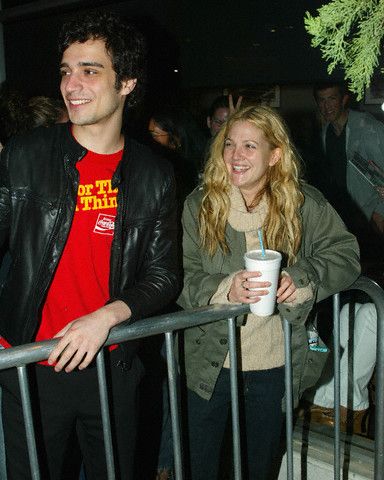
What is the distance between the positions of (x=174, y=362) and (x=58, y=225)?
696 mm

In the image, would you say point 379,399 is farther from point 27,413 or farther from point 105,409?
point 27,413

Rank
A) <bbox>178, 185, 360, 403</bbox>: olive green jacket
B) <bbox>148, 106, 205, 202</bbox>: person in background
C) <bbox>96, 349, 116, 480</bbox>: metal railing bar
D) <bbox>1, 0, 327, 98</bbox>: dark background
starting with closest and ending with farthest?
<bbox>96, 349, 116, 480</bbox>: metal railing bar → <bbox>178, 185, 360, 403</bbox>: olive green jacket → <bbox>1, 0, 327, 98</bbox>: dark background → <bbox>148, 106, 205, 202</bbox>: person in background

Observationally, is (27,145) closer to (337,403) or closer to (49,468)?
(49,468)

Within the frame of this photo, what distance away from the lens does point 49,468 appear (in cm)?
209

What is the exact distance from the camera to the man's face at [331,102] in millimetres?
4141

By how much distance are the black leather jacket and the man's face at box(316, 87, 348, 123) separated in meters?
2.42

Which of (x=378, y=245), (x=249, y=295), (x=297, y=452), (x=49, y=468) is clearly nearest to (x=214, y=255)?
(x=249, y=295)

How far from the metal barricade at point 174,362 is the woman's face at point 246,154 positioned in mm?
668

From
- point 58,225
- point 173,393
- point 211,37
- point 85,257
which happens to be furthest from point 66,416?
point 211,37

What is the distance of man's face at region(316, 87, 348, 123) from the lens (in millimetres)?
4141

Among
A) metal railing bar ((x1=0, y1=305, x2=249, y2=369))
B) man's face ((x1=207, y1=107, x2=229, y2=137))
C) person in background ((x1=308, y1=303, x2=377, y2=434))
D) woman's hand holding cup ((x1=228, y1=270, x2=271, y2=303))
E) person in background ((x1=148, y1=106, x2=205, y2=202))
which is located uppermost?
man's face ((x1=207, y1=107, x2=229, y2=137))

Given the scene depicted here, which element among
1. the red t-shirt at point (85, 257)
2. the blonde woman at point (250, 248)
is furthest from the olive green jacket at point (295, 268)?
the red t-shirt at point (85, 257)

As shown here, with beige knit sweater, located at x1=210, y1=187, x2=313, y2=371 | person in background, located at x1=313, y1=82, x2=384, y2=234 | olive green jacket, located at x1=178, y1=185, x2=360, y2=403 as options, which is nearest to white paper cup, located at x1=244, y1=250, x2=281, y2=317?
olive green jacket, located at x1=178, y1=185, x2=360, y2=403

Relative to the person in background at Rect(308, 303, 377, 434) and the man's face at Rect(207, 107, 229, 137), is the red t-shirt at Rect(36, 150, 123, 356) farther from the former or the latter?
the man's face at Rect(207, 107, 229, 137)
